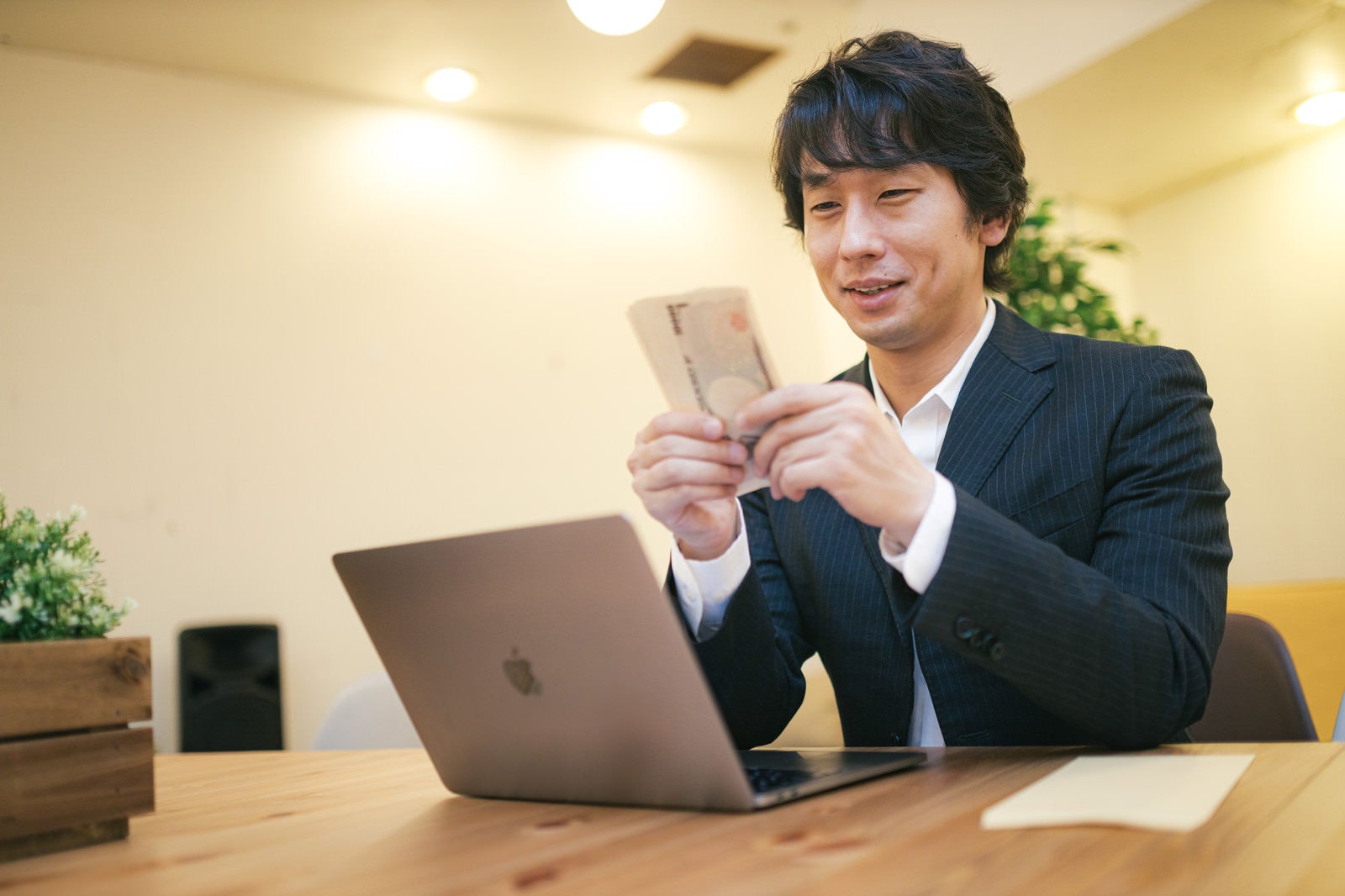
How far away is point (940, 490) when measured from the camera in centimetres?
97

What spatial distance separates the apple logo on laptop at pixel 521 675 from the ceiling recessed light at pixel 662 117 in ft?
14.4

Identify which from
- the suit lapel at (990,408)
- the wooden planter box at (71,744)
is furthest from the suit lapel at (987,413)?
the wooden planter box at (71,744)

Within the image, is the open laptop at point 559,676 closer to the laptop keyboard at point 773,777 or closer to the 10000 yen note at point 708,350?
the laptop keyboard at point 773,777

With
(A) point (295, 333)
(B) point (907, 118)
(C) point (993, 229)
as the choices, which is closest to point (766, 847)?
(B) point (907, 118)

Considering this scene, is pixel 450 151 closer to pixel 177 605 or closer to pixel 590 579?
pixel 177 605

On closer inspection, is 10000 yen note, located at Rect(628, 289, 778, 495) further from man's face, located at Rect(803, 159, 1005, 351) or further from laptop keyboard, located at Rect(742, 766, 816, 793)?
man's face, located at Rect(803, 159, 1005, 351)

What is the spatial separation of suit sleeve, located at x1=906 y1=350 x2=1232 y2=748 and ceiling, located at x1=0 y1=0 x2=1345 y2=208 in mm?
2786

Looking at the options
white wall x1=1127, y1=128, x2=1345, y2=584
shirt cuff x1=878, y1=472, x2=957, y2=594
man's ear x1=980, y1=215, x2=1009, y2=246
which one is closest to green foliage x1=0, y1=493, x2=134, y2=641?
shirt cuff x1=878, y1=472, x2=957, y2=594

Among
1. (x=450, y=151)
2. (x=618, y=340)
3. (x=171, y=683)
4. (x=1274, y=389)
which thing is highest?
(x=450, y=151)

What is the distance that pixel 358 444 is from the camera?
14.7ft

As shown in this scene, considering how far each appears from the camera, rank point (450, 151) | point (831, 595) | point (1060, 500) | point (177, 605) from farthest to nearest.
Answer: point (450, 151) < point (177, 605) < point (831, 595) < point (1060, 500)

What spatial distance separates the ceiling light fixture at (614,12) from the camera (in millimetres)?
3070

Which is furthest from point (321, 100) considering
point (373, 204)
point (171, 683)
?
point (171, 683)

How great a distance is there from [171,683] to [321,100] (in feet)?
8.25
